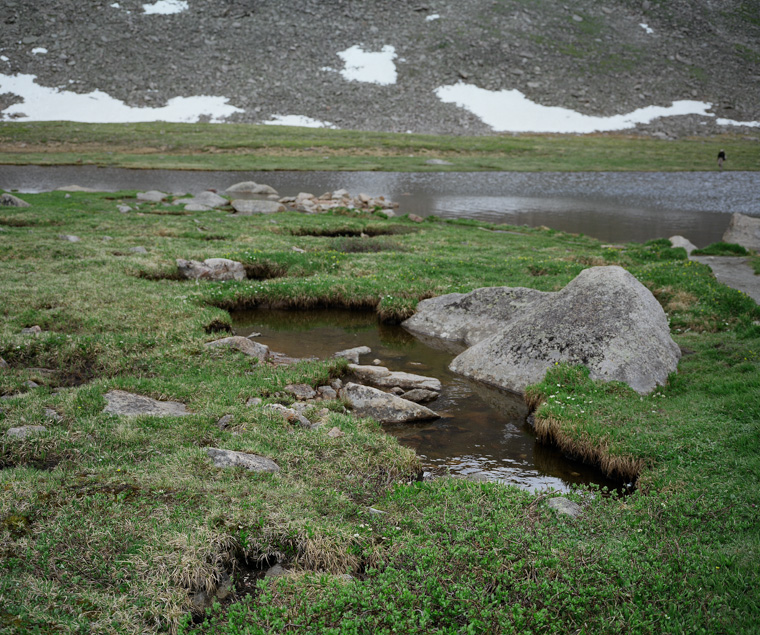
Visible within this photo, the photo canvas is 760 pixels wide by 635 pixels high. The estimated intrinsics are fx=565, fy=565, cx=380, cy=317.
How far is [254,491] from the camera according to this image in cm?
834

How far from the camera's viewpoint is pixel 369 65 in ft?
383

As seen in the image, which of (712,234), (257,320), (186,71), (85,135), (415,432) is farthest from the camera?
(186,71)

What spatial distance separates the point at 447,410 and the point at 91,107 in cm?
10990

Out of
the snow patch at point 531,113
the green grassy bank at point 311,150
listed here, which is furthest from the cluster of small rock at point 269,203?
the snow patch at point 531,113

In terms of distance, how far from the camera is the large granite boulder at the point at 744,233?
107 ft

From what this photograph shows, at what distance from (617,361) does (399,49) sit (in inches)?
4858

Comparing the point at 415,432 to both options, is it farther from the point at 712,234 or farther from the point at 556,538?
the point at 712,234

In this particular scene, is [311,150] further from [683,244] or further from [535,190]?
[683,244]

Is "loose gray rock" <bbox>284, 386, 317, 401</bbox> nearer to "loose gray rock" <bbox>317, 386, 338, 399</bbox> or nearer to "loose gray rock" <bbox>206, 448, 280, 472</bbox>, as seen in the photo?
"loose gray rock" <bbox>317, 386, 338, 399</bbox>

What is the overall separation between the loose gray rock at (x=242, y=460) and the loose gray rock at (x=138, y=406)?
6.25 feet

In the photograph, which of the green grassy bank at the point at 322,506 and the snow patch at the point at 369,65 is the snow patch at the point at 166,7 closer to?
the snow patch at the point at 369,65

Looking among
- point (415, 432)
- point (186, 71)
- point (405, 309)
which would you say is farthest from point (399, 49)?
point (415, 432)

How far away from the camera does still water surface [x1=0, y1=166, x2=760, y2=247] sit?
42938 millimetres

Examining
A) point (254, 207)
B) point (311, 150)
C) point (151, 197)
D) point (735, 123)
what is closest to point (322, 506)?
point (254, 207)
